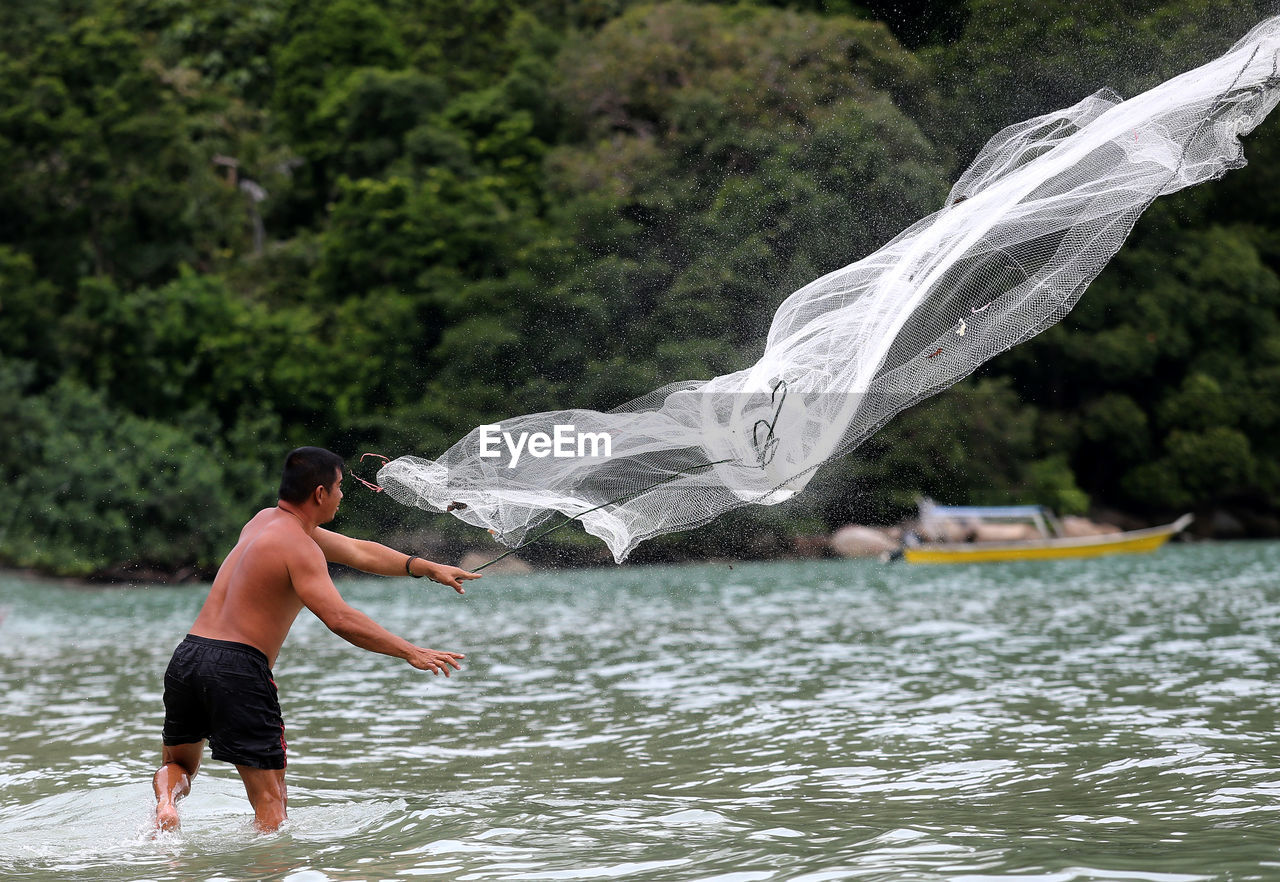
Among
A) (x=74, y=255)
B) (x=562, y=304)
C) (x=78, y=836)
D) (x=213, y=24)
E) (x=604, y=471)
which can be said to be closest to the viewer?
(x=78, y=836)

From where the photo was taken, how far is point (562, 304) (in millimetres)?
36625

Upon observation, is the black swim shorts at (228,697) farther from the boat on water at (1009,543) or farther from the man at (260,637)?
the boat on water at (1009,543)

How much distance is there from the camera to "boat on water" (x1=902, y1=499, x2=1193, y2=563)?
107 ft

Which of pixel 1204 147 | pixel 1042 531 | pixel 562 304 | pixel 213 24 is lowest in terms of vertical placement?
pixel 1042 531

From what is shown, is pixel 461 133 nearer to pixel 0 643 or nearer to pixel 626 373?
pixel 626 373

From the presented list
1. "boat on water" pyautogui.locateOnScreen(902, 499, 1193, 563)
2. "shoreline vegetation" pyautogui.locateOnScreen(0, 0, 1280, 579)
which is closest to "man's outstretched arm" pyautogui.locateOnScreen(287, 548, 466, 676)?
"shoreline vegetation" pyautogui.locateOnScreen(0, 0, 1280, 579)

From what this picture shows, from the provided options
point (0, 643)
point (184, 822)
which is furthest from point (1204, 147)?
point (0, 643)

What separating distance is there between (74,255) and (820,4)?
25030 millimetres

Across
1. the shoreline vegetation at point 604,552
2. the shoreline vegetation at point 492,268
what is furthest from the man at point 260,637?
the shoreline vegetation at point 604,552

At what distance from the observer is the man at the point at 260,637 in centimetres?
639

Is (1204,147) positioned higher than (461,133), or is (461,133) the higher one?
(461,133)

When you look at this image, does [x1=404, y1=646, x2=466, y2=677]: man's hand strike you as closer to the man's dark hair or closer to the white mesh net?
the man's dark hair

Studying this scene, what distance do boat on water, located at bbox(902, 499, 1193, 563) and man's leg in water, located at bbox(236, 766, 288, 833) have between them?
87.5ft

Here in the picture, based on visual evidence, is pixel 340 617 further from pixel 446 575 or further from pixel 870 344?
pixel 870 344
